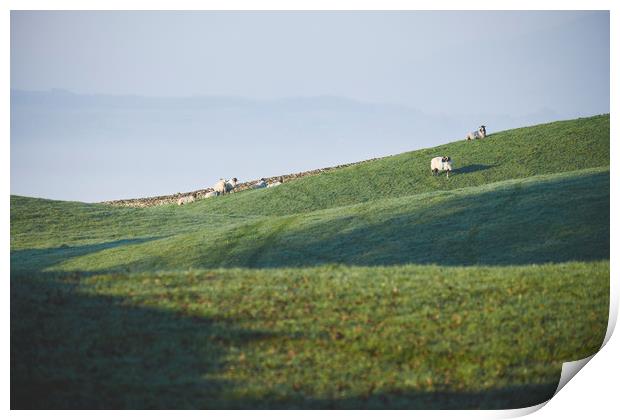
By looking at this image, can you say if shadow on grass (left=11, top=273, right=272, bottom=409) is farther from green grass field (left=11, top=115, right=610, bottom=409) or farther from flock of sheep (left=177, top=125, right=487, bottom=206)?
flock of sheep (left=177, top=125, right=487, bottom=206)

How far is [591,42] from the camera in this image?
19.0 m

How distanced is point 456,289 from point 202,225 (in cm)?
2892

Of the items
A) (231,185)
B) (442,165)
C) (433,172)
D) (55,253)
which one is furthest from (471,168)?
(55,253)

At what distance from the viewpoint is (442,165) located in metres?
51.1

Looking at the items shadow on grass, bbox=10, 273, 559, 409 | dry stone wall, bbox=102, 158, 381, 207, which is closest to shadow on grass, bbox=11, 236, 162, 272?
shadow on grass, bbox=10, 273, 559, 409

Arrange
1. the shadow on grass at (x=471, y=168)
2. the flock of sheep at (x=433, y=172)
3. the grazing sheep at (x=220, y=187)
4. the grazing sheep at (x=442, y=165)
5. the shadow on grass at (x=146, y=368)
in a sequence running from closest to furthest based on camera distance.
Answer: the shadow on grass at (x=146, y=368) → the shadow on grass at (x=471, y=168) → the grazing sheep at (x=442, y=165) → the flock of sheep at (x=433, y=172) → the grazing sheep at (x=220, y=187)

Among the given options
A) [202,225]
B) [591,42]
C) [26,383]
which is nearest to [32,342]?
[26,383]

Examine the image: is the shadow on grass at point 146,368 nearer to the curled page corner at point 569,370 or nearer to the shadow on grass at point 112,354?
the shadow on grass at point 112,354

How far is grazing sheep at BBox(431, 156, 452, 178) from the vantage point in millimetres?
51000

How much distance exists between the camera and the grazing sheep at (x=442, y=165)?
2008 inches

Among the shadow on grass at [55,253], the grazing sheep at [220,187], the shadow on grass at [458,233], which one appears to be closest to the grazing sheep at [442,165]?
the shadow on grass at [458,233]

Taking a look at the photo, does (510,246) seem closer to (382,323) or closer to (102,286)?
(382,323)

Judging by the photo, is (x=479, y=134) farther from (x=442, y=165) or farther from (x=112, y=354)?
(x=112, y=354)

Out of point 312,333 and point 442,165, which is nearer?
point 312,333
